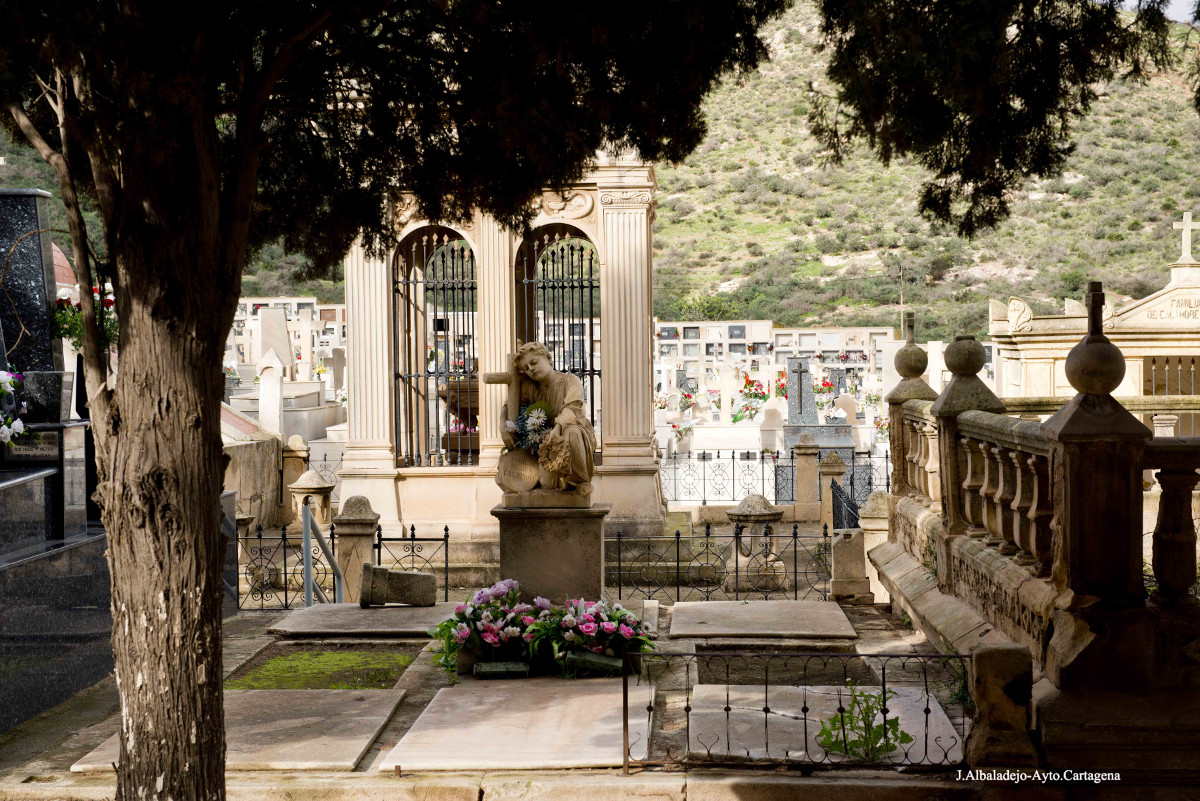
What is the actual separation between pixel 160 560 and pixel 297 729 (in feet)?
7.51

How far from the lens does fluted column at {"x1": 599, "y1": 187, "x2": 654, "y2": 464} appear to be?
12.7m

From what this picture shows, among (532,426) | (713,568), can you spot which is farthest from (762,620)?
(713,568)

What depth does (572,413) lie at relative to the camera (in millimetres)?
7406

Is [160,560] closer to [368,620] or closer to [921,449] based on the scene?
[368,620]

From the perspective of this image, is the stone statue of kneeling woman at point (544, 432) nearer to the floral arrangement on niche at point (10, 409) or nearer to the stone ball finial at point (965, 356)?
the stone ball finial at point (965, 356)

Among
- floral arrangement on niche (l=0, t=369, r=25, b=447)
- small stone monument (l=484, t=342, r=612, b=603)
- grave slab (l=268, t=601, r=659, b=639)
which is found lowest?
grave slab (l=268, t=601, r=659, b=639)

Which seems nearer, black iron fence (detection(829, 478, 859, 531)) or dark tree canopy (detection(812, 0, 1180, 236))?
dark tree canopy (detection(812, 0, 1180, 236))

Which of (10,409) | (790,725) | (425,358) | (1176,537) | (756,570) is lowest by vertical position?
(756,570)

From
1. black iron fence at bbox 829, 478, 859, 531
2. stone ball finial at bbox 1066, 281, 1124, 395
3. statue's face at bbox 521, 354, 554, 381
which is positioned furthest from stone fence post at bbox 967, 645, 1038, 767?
black iron fence at bbox 829, 478, 859, 531

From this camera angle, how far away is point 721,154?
68188mm

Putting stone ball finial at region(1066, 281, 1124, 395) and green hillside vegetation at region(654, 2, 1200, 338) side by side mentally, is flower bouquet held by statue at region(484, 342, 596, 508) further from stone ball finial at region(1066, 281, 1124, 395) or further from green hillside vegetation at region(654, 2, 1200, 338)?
green hillside vegetation at region(654, 2, 1200, 338)

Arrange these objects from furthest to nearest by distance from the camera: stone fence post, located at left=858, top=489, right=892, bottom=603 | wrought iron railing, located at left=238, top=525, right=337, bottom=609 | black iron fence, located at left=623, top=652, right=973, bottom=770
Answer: wrought iron railing, located at left=238, top=525, right=337, bottom=609 → stone fence post, located at left=858, top=489, right=892, bottom=603 → black iron fence, located at left=623, top=652, right=973, bottom=770

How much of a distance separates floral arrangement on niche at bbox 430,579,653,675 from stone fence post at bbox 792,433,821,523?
8808 mm

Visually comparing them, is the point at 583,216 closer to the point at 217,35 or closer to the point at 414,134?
the point at 414,134
